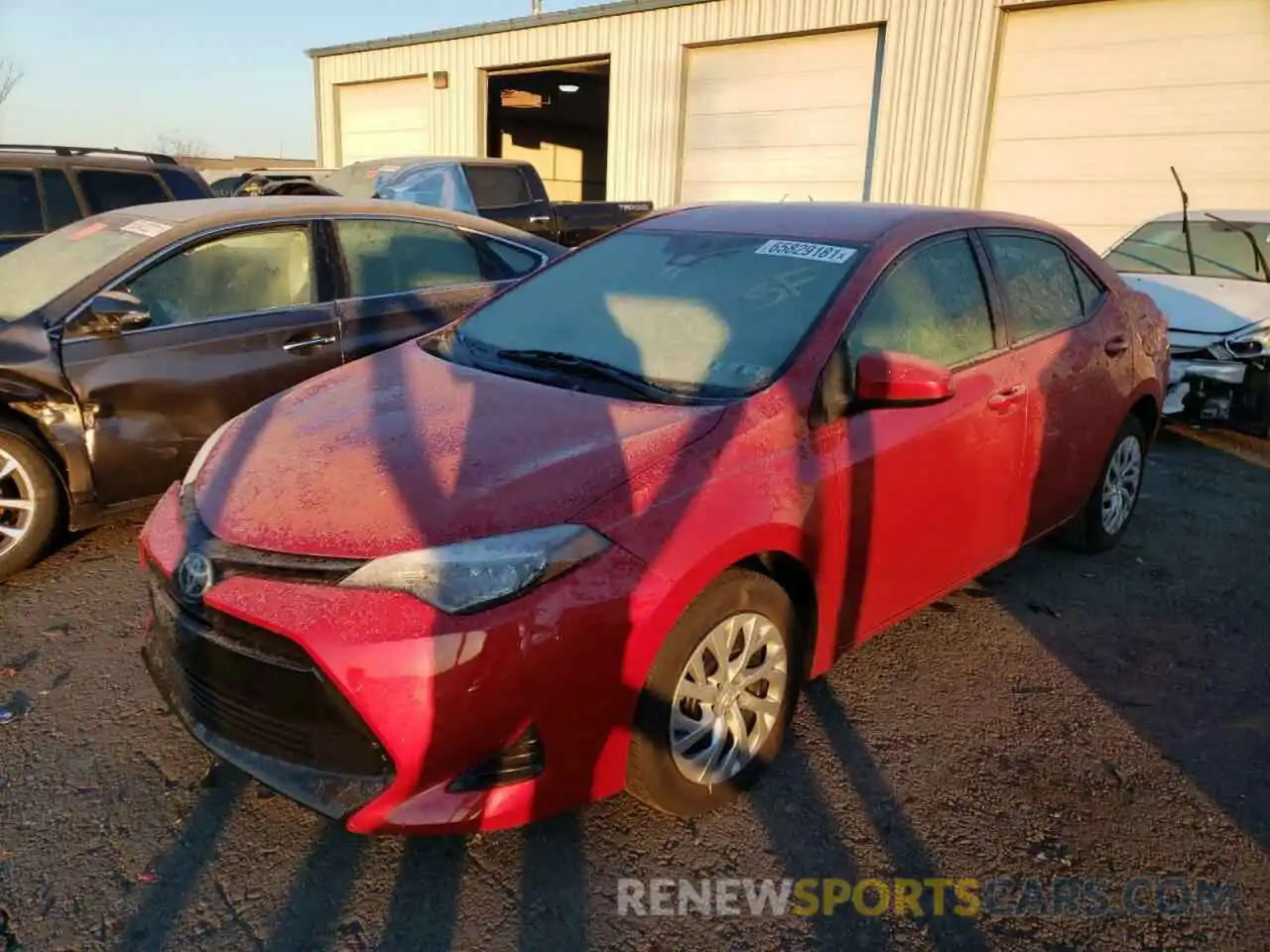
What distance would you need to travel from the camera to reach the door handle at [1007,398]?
3.35m

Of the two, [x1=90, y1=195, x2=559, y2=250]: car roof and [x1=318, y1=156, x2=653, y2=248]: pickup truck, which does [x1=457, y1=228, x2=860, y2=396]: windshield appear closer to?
[x1=90, y1=195, x2=559, y2=250]: car roof

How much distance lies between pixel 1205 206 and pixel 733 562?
10891 millimetres

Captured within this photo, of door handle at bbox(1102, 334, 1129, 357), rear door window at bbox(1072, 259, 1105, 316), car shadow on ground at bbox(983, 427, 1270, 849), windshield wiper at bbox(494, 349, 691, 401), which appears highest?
rear door window at bbox(1072, 259, 1105, 316)

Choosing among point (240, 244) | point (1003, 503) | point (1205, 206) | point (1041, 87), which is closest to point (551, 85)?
point (1041, 87)

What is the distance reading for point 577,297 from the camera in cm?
342

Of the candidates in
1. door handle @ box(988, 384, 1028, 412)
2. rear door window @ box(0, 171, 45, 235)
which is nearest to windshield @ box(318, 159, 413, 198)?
rear door window @ box(0, 171, 45, 235)

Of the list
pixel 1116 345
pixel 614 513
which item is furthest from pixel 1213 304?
pixel 614 513

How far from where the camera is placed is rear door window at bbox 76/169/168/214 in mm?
7156

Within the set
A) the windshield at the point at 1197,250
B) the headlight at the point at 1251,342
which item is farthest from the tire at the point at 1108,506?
the windshield at the point at 1197,250

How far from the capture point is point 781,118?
14.0m

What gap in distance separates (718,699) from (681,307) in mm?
1319

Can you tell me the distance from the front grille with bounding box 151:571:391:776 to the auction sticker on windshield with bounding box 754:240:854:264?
2.03 meters

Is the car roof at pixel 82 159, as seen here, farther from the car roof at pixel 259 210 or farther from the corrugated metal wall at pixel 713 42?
the corrugated metal wall at pixel 713 42

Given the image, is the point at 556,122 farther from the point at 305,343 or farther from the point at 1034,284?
the point at 1034,284
